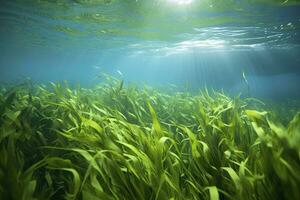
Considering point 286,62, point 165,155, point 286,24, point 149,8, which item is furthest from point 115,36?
point 286,62

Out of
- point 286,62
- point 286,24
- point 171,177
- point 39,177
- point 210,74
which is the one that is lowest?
point 210,74

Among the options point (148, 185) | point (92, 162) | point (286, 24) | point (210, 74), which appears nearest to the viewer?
point (92, 162)

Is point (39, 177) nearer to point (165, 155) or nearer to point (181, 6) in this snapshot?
point (165, 155)

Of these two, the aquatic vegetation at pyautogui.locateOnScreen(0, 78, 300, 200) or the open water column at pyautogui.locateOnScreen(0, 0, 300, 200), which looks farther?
the open water column at pyautogui.locateOnScreen(0, 0, 300, 200)

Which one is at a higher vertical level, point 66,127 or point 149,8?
point 149,8

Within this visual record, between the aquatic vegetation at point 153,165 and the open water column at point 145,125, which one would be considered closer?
the aquatic vegetation at point 153,165

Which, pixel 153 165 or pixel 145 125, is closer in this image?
pixel 153 165

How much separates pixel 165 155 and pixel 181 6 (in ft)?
36.6

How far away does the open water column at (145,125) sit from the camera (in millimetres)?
2322

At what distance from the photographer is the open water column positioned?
7.62ft

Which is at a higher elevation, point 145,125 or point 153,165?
point 153,165

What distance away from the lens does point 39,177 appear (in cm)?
316

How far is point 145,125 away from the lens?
18.0 feet

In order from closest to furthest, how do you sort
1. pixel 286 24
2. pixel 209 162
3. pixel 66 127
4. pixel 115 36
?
pixel 209 162 < pixel 66 127 < pixel 286 24 < pixel 115 36
